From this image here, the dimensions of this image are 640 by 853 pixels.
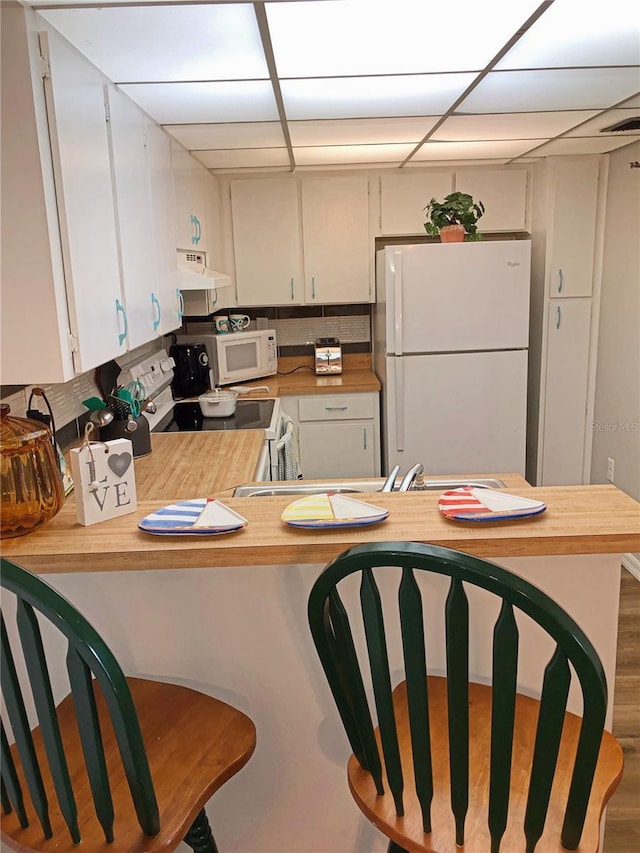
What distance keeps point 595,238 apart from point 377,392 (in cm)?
143

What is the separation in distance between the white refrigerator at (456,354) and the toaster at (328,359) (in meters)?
0.43

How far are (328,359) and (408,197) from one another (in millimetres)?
1040

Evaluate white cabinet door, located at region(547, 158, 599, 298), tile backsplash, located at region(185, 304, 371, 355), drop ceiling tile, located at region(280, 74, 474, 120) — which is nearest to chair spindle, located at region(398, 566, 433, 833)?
drop ceiling tile, located at region(280, 74, 474, 120)

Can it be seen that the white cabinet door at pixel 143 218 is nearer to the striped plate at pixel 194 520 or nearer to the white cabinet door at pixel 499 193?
the striped plate at pixel 194 520

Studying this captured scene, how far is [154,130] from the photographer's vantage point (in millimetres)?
2369

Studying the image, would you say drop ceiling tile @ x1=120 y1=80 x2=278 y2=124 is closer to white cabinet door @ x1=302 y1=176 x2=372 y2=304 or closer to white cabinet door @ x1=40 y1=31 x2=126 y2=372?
white cabinet door @ x1=40 y1=31 x2=126 y2=372

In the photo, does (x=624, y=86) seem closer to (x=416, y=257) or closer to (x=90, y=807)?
(x=416, y=257)

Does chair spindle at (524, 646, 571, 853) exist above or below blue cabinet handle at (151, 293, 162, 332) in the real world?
below

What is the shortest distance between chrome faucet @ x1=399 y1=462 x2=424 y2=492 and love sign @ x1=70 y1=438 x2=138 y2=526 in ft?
1.99

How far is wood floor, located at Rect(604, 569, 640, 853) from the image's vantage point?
181 cm

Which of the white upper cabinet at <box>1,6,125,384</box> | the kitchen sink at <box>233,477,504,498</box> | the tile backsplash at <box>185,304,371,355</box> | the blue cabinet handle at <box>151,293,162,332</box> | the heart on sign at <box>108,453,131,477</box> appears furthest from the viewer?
the tile backsplash at <box>185,304,371,355</box>

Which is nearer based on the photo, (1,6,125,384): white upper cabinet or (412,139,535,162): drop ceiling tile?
(1,6,125,384): white upper cabinet

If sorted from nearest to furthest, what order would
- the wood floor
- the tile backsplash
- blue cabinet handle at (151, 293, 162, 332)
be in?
the wood floor → blue cabinet handle at (151, 293, 162, 332) → the tile backsplash

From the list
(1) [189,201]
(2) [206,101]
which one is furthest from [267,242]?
(2) [206,101]
